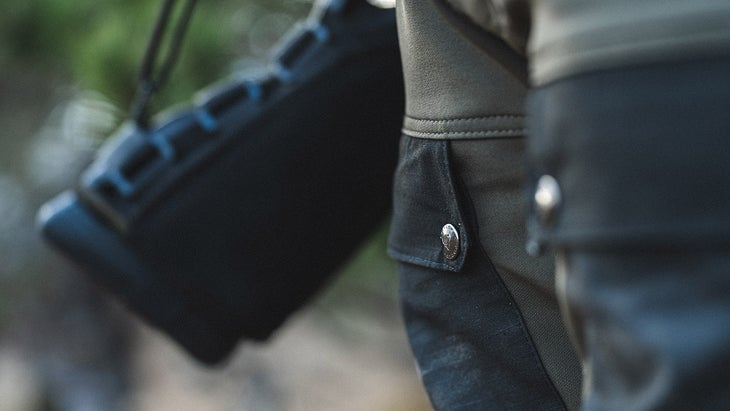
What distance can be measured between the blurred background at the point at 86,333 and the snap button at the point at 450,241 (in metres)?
1.50

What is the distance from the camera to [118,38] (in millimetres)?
1672

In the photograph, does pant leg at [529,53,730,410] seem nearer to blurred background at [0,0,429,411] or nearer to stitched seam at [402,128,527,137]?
stitched seam at [402,128,527,137]

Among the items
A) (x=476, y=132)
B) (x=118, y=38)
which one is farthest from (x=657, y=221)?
(x=118, y=38)

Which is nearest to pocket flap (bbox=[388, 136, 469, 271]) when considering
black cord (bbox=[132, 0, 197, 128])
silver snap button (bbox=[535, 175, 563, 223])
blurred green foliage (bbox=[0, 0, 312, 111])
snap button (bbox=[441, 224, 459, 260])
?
snap button (bbox=[441, 224, 459, 260])

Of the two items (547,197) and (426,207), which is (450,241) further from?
(547,197)

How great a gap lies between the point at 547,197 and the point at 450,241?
0.19 metres

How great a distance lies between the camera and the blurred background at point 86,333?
2268 millimetres

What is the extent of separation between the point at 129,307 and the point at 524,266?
493mm

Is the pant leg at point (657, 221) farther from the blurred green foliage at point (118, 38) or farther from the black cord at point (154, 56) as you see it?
the blurred green foliage at point (118, 38)

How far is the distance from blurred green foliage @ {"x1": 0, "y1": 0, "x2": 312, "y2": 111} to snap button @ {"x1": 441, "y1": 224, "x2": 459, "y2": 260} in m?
1.12

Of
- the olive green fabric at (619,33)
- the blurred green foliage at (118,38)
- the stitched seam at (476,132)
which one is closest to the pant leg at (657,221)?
the olive green fabric at (619,33)

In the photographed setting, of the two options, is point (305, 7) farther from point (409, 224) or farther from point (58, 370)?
point (58, 370)

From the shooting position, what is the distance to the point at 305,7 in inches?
71.9

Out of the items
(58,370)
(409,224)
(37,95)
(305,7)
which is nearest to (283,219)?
(409,224)
